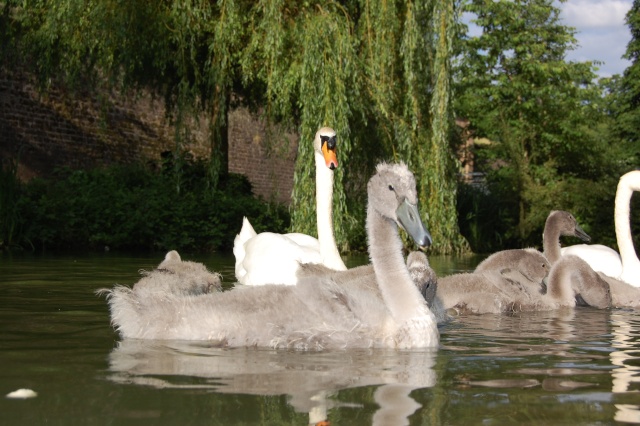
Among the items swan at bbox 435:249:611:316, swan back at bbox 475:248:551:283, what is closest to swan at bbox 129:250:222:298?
swan at bbox 435:249:611:316

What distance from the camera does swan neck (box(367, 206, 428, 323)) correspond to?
4797 millimetres

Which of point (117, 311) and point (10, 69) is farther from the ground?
point (10, 69)

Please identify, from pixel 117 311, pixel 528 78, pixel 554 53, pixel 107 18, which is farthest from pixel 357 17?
pixel 554 53

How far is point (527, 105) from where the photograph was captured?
3347 centimetres

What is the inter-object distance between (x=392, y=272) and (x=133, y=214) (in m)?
12.3

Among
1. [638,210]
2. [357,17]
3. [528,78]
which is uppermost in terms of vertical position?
[528,78]

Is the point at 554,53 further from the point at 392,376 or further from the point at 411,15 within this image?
the point at 392,376

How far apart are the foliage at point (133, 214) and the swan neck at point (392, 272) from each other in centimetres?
1083

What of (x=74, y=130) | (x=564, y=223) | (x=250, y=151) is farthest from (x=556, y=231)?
(x=250, y=151)

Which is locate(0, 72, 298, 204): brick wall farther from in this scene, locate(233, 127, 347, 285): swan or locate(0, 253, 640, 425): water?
locate(0, 253, 640, 425): water

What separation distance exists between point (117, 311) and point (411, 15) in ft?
34.0

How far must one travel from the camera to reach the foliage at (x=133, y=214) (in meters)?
15.7

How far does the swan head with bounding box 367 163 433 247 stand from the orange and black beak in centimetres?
390

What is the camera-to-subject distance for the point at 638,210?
22891 mm
